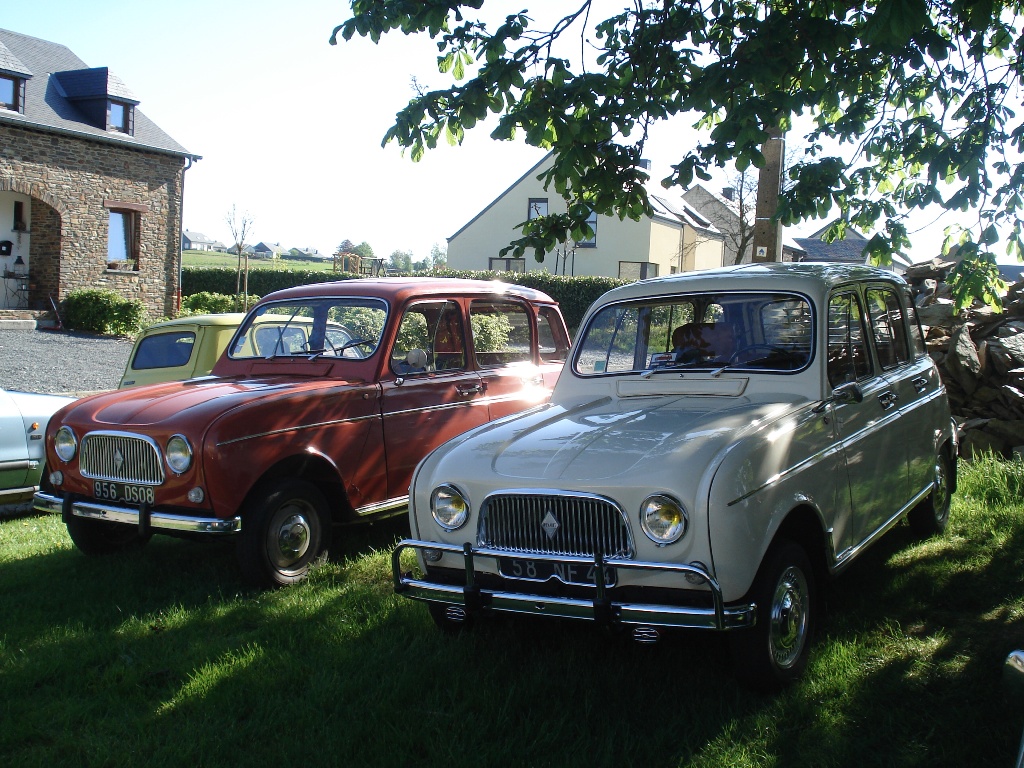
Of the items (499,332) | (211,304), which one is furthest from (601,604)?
(211,304)

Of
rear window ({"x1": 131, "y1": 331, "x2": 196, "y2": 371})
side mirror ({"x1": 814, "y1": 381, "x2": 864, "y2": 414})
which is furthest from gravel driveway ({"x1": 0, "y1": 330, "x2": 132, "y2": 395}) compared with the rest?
side mirror ({"x1": 814, "y1": 381, "x2": 864, "y2": 414})

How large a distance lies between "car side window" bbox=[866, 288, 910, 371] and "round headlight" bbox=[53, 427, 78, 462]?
16.3 ft

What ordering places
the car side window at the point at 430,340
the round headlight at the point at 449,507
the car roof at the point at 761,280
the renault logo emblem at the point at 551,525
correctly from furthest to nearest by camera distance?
the car side window at the point at 430,340, the car roof at the point at 761,280, the round headlight at the point at 449,507, the renault logo emblem at the point at 551,525

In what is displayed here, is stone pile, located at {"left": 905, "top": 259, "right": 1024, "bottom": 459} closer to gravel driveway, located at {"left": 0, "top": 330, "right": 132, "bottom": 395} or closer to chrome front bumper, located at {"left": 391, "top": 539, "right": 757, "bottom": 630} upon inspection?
chrome front bumper, located at {"left": 391, "top": 539, "right": 757, "bottom": 630}

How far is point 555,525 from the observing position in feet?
12.9

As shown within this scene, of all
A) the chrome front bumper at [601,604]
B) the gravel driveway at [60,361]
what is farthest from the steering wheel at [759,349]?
the gravel driveway at [60,361]

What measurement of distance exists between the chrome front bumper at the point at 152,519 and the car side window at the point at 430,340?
1.76 metres

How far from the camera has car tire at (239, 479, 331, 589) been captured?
18.3 ft

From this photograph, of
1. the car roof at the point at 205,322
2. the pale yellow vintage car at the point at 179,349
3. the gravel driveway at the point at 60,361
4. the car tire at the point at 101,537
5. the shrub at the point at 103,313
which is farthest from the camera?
the shrub at the point at 103,313

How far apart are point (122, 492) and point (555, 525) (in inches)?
123

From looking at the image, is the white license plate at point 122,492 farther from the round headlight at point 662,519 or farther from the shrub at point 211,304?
the shrub at point 211,304

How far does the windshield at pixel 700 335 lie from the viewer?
16.4ft

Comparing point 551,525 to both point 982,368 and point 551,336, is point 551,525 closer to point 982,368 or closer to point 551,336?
point 551,336

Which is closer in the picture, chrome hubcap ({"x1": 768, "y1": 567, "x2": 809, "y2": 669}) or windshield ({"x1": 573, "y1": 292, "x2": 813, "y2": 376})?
chrome hubcap ({"x1": 768, "y1": 567, "x2": 809, "y2": 669})
